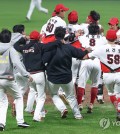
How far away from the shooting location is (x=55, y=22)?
13.5 metres

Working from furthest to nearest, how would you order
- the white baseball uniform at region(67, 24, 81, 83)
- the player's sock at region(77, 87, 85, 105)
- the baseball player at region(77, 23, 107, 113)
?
the white baseball uniform at region(67, 24, 81, 83) < the player's sock at region(77, 87, 85, 105) < the baseball player at region(77, 23, 107, 113)

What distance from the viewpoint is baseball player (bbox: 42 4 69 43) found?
1344cm

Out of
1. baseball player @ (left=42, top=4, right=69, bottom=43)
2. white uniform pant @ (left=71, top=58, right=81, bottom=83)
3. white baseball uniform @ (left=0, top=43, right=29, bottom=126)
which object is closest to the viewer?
white baseball uniform @ (left=0, top=43, right=29, bottom=126)

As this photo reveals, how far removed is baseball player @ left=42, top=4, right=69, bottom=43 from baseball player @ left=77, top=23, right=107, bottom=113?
3.14ft

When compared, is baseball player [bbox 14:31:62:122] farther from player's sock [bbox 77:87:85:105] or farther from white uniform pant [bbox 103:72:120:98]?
white uniform pant [bbox 103:72:120:98]

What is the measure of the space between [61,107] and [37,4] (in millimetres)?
16519

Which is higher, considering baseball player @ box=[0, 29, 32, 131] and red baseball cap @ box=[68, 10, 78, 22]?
red baseball cap @ box=[68, 10, 78, 22]

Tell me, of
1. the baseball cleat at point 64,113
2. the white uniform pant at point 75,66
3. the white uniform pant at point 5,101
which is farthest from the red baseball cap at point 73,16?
the white uniform pant at point 5,101

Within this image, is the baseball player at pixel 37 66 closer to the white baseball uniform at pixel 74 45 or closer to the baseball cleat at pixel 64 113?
the baseball cleat at pixel 64 113

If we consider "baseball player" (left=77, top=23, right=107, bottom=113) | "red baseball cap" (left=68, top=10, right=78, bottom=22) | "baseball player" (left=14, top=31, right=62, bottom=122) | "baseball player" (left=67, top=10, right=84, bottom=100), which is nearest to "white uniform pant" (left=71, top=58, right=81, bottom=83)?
"baseball player" (left=67, top=10, right=84, bottom=100)

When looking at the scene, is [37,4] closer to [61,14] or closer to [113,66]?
[61,14]

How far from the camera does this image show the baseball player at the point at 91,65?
493 inches

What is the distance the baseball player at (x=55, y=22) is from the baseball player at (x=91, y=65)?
0.96 m

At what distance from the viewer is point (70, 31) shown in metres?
13.7
